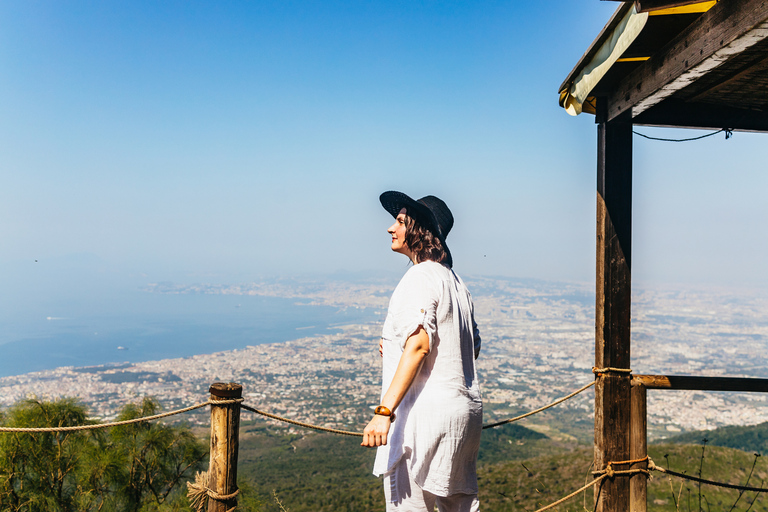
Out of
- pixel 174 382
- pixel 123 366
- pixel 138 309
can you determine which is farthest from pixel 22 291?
pixel 174 382

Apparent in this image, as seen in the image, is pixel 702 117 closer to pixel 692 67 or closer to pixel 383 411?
pixel 692 67

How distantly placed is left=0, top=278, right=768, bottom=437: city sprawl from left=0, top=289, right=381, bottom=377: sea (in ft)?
33.0

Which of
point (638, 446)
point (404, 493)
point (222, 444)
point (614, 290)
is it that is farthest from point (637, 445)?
point (222, 444)

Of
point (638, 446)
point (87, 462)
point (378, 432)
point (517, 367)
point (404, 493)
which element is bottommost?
point (517, 367)

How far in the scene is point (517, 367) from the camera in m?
48.2

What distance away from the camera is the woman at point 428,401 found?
1.65 m

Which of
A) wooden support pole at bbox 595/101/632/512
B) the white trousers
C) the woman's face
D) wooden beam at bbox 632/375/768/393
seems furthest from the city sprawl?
the white trousers

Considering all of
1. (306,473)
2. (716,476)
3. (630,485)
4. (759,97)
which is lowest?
(306,473)

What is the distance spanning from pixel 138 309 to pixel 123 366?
91460 mm

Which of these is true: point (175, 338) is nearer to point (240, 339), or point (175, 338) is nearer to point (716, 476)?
point (240, 339)

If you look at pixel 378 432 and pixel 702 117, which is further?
pixel 702 117

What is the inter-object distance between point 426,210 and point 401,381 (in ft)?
2.21

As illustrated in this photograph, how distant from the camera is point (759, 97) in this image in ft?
8.89

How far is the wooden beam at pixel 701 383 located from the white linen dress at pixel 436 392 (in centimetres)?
154
